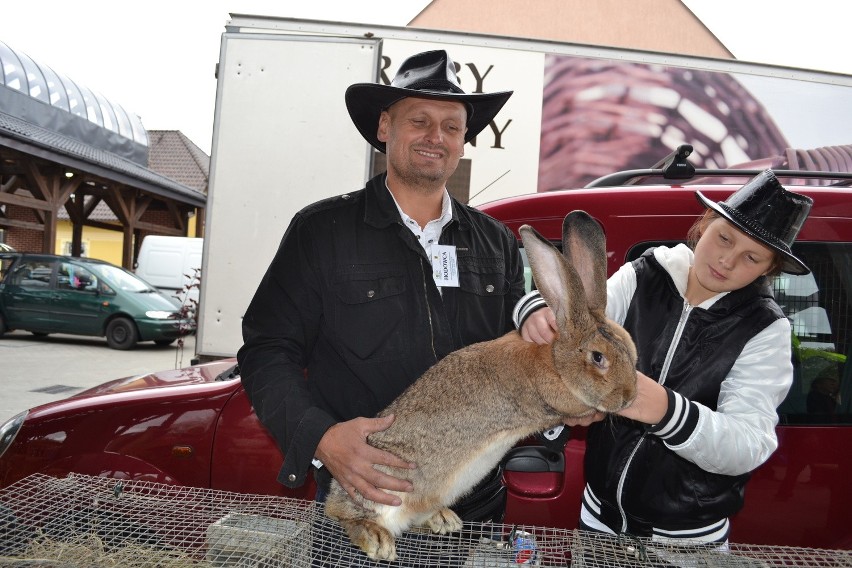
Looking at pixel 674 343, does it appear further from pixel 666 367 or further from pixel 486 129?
pixel 486 129

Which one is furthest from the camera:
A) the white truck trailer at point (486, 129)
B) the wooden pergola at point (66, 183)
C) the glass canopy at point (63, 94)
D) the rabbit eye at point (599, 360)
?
the glass canopy at point (63, 94)

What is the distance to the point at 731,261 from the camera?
208 centimetres

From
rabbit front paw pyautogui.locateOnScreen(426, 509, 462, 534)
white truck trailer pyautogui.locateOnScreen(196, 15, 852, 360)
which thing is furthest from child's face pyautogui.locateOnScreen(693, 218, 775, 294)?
white truck trailer pyautogui.locateOnScreen(196, 15, 852, 360)

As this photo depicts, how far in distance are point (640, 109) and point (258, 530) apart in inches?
214

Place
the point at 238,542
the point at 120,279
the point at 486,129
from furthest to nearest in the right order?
the point at 120,279, the point at 486,129, the point at 238,542

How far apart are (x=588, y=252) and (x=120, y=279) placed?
14.2m

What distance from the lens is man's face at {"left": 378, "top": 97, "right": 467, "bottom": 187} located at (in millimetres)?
2219

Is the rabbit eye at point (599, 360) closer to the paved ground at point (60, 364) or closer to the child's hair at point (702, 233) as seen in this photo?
the child's hair at point (702, 233)

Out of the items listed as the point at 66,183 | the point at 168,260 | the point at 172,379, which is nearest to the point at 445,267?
the point at 172,379

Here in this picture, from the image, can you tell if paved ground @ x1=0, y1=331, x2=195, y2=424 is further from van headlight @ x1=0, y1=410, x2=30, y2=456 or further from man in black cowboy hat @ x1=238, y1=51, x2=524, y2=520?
man in black cowboy hat @ x1=238, y1=51, x2=524, y2=520

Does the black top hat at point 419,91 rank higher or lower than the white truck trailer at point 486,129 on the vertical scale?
lower

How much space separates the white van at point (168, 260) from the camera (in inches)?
648

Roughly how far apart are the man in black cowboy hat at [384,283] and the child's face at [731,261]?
2.24 ft

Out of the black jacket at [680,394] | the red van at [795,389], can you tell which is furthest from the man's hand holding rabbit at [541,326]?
the red van at [795,389]
